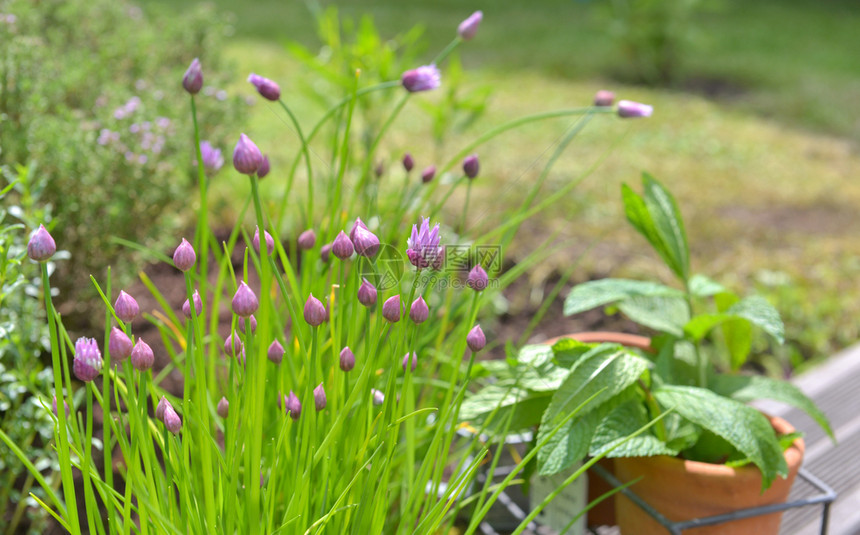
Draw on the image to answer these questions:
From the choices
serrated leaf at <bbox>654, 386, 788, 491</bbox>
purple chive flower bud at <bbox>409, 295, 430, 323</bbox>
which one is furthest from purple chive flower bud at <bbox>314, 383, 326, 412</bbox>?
serrated leaf at <bbox>654, 386, 788, 491</bbox>

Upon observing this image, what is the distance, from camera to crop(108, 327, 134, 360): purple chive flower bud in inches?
28.5

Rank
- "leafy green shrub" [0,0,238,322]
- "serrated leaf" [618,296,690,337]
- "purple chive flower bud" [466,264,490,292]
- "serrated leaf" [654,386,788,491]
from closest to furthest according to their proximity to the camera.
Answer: "purple chive flower bud" [466,264,490,292] → "serrated leaf" [654,386,788,491] → "serrated leaf" [618,296,690,337] → "leafy green shrub" [0,0,238,322]

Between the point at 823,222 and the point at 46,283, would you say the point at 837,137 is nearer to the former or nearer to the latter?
the point at 823,222

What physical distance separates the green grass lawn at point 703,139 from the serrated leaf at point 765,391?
0.40 meters

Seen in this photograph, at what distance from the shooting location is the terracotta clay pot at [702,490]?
1.13m

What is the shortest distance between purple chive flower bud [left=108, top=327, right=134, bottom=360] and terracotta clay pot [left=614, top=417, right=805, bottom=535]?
0.74 m

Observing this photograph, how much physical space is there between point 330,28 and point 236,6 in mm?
5463

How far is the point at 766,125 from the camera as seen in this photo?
13.9ft

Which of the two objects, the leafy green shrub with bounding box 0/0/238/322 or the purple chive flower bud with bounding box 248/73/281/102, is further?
the leafy green shrub with bounding box 0/0/238/322

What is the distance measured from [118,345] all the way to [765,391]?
103cm

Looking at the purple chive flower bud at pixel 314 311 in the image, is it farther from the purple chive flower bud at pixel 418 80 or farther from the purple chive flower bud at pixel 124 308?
the purple chive flower bud at pixel 418 80

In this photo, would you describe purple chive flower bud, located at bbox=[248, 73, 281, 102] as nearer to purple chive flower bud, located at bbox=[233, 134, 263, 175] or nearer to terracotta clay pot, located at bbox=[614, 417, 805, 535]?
purple chive flower bud, located at bbox=[233, 134, 263, 175]

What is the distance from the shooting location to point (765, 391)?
50.9 inches

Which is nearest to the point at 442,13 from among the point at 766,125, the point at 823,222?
the point at 766,125
